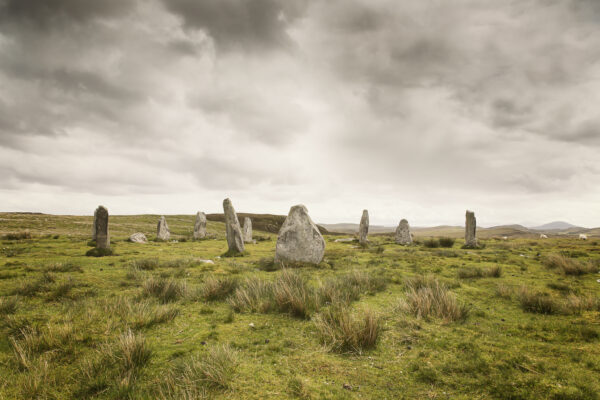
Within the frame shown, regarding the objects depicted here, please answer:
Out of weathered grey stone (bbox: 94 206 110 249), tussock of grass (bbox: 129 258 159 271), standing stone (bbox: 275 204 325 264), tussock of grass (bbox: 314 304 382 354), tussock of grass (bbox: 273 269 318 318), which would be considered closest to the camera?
tussock of grass (bbox: 314 304 382 354)

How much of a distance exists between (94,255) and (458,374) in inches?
783

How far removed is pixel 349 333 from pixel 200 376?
2582 millimetres

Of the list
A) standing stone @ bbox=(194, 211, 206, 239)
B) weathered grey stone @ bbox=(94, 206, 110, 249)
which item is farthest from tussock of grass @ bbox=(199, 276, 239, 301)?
standing stone @ bbox=(194, 211, 206, 239)

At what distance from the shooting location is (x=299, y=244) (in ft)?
48.0

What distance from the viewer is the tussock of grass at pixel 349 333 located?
4.77 metres

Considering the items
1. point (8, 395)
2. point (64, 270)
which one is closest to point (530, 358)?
point (8, 395)

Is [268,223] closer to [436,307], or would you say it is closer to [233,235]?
[233,235]

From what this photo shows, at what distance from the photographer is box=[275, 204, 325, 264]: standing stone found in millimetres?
14516

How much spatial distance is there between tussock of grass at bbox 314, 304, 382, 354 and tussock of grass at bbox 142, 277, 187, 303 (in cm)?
471

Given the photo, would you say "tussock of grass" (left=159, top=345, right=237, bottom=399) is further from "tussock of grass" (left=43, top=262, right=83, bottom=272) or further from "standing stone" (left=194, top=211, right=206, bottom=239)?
"standing stone" (left=194, top=211, right=206, bottom=239)

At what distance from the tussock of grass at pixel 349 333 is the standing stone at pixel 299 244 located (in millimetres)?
9202

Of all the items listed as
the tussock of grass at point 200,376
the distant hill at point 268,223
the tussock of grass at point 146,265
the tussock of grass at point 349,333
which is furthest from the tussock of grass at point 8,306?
the distant hill at point 268,223

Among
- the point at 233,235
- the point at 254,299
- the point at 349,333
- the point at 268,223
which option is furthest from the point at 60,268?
the point at 268,223

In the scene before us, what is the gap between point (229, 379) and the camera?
3.72 metres
